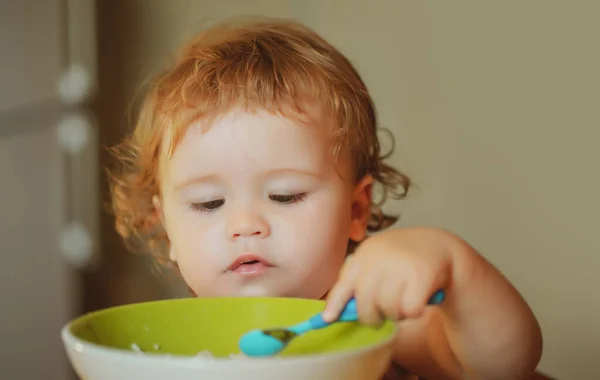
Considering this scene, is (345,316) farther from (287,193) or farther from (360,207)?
(360,207)

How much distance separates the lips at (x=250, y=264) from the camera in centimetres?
72

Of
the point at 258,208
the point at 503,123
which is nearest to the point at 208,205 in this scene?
the point at 258,208

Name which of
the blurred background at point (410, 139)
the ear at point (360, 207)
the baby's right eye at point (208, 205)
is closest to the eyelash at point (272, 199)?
the baby's right eye at point (208, 205)

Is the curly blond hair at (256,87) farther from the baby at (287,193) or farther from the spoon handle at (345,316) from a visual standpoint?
the spoon handle at (345,316)

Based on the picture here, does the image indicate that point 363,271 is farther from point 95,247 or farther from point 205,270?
point 95,247

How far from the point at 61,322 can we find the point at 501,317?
996 millimetres

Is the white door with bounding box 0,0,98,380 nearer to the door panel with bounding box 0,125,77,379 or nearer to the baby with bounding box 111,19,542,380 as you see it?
the door panel with bounding box 0,125,77,379

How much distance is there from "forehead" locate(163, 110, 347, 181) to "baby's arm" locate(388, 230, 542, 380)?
0.22m

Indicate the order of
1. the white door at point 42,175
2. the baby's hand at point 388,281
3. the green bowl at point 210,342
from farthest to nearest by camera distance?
the white door at point 42,175 < the baby's hand at point 388,281 < the green bowl at point 210,342

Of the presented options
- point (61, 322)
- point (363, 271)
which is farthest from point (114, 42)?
point (363, 271)

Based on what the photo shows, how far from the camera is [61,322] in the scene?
1353 mm

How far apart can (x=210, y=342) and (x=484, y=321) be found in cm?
24

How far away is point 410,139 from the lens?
1.49 meters

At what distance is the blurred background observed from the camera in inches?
44.3
